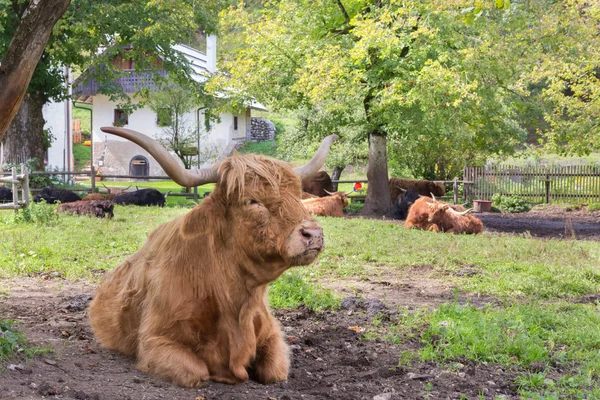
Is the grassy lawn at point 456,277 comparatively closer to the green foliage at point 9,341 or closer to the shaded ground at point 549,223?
the green foliage at point 9,341

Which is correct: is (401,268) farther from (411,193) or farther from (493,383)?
(411,193)

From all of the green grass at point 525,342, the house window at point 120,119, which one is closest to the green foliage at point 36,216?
the green grass at point 525,342

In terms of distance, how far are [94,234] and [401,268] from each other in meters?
5.58

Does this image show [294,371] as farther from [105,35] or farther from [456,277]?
[105,35]

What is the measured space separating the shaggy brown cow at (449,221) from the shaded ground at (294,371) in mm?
10037

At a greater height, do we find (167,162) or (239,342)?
(167,162)

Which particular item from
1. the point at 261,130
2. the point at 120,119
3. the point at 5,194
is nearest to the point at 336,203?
the point at 5,194

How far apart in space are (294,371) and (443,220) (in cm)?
1207

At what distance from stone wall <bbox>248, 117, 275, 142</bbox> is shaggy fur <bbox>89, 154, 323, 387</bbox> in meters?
49.8

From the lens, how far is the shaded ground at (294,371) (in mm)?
4078

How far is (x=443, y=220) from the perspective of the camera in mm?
16516

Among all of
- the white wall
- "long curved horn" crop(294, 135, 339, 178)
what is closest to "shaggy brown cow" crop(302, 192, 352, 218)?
"long curved horn" crop(294, 135, 339, 178)

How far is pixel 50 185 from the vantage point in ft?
76.7

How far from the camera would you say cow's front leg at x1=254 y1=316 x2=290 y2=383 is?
4.62 meters
